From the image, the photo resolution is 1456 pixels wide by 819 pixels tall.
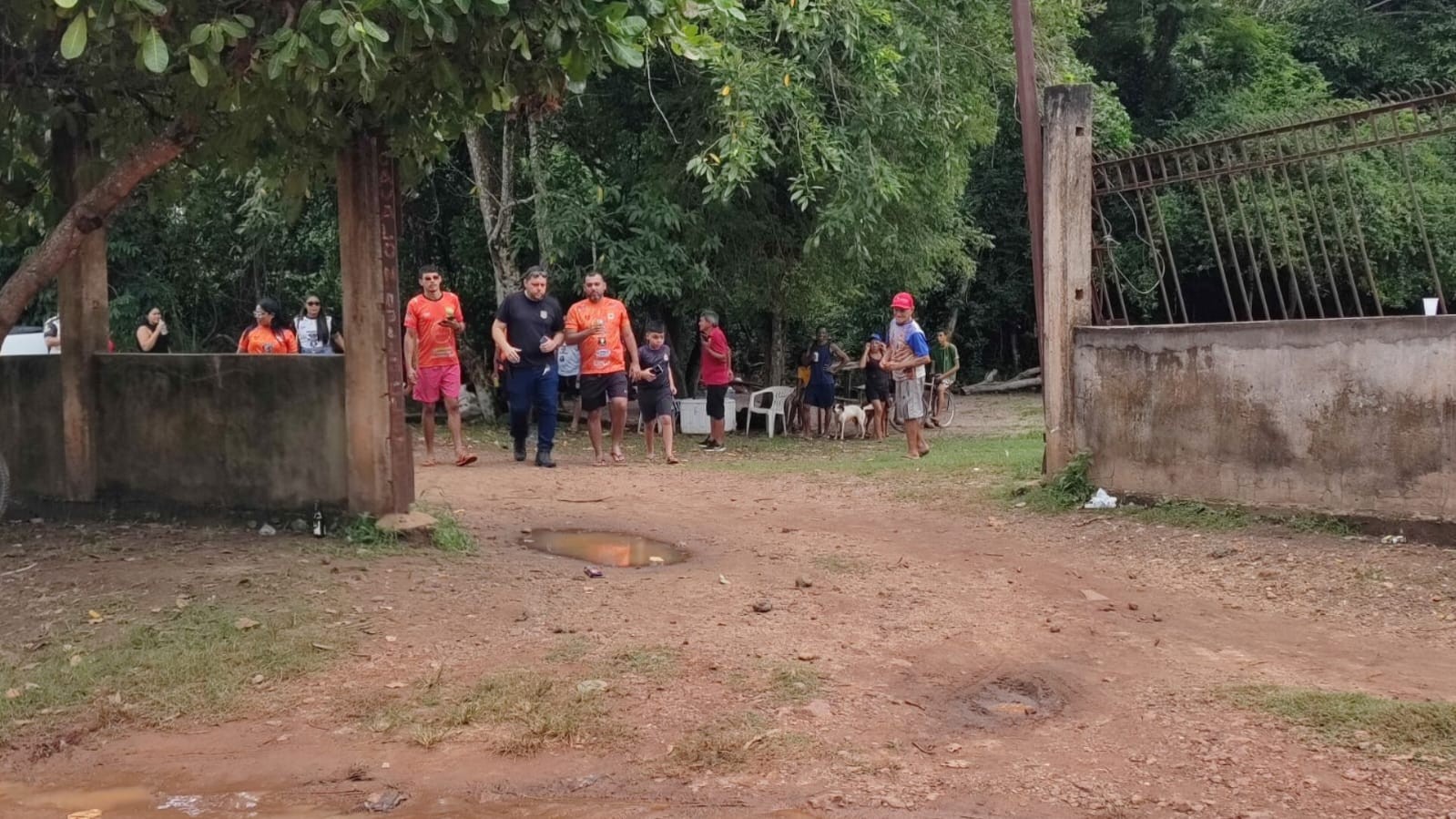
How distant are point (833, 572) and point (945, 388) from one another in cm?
A: 1325

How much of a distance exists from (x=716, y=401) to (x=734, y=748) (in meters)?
10.7

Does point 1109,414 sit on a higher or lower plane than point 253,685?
higher

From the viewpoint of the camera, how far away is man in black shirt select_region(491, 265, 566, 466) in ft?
35.6

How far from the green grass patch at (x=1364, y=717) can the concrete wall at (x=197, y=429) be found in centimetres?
493

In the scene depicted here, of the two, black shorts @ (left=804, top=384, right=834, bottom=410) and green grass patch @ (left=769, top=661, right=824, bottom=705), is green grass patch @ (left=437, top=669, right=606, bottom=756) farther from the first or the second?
black shorts @ (left=804, top=384, right=834, bottom=410)

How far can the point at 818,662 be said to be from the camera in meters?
5.29

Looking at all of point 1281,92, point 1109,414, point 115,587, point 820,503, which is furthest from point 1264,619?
point 1281,92

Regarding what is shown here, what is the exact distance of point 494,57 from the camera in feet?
19.5

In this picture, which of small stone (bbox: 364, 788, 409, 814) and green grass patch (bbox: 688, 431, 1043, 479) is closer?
small stone (bbox: 364, 788, 409, 814)

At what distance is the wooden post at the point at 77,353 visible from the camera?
7730 mm

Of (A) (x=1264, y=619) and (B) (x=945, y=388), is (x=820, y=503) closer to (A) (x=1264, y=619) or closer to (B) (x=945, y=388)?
(A) (x=1264, y=619)

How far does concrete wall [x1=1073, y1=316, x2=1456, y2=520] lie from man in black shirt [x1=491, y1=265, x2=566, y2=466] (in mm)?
4416

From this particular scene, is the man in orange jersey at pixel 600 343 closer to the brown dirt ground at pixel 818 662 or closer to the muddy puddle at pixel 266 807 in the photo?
the brown dirt ground at pixel 818 662

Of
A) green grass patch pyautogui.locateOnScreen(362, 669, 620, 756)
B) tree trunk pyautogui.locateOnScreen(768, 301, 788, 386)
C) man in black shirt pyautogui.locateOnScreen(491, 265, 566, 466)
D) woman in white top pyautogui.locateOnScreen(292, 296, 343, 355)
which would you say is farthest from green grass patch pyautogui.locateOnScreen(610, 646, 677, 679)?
tree trunk pyautogui.locateOnScreen(768, 301, 788, 386)
